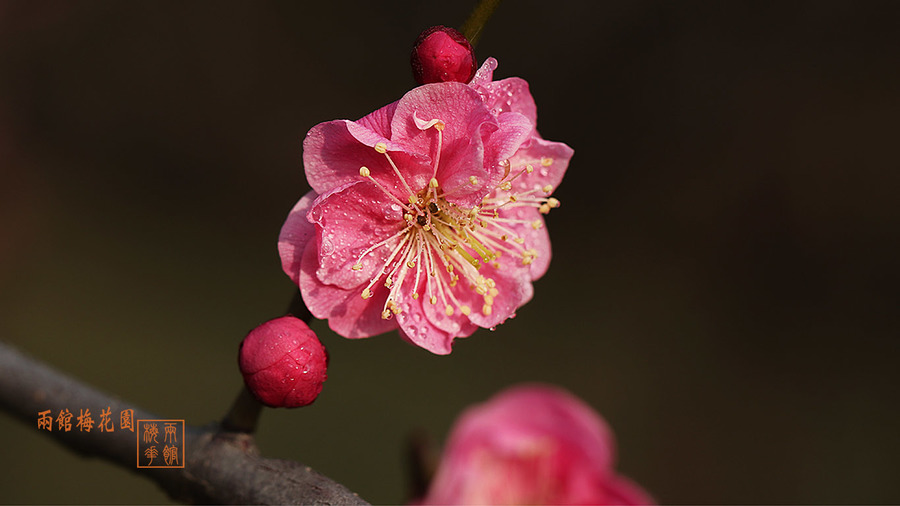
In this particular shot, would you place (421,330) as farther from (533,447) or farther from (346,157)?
(533,447)

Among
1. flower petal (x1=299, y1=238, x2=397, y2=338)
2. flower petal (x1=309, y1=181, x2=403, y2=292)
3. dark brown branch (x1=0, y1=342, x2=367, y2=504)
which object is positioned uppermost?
flower petal (x1=309, y1=181, x2=403, y2=292)

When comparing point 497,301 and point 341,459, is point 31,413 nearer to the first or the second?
point 497,301

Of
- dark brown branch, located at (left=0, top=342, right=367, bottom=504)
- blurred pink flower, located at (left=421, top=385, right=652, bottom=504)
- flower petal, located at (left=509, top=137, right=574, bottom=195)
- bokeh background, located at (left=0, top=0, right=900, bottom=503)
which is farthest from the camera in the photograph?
bokeh background, located at (left=0, top=0, right=900, bottom=503)

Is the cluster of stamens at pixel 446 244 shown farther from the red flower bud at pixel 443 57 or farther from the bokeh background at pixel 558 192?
the bokeh background at pixel 558 192

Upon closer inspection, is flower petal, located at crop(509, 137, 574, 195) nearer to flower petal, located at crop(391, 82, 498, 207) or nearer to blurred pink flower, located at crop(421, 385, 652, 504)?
flower petal, located at crop(391, 82, 498, 207)

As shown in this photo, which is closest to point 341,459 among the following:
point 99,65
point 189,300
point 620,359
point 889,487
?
point 189,300

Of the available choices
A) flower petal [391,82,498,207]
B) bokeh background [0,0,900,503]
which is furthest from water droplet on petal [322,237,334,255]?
bokeh background [0,0,900,503]

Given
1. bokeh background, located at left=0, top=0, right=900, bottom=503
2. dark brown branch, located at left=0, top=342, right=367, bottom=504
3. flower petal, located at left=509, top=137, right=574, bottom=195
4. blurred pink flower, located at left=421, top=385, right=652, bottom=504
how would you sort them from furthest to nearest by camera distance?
bokeh background, located at left=0, top=0, right=900, bottom=503 → flower petal, located at left=509, top=137, right=574, bottom=195 → dark brown branch, located at left=0, top=342, right=367, bottom=504 → blurred pink flower, located at left=421, top=385, right=652, bottom=504

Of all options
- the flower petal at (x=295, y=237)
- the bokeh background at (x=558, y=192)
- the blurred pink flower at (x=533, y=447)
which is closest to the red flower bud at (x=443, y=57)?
the flower petal at (x=295, y=237)

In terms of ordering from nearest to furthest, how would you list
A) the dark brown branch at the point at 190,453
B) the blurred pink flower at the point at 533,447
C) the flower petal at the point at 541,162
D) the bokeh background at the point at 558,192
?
1. the blurred pink flower at the point at 533,447
2. the dark brown branch at the point at 190,453
3. the flower petal at the point at 541,162
4. the bokeh background at the point at 558,192
